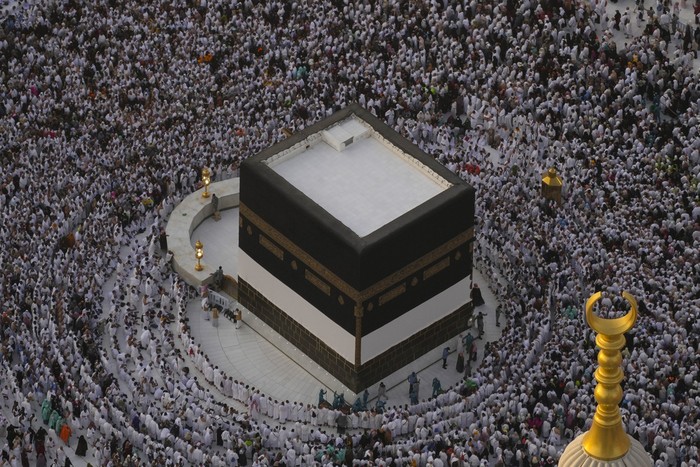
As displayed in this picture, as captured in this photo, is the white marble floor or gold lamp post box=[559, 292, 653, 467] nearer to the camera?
gold lamp post box=[559, 292, 653, 467]

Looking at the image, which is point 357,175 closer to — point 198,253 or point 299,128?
point 198,253

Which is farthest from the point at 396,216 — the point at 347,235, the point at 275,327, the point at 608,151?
the point at 608,151

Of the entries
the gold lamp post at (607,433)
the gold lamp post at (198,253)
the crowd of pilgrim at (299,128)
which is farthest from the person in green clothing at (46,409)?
the gold lamp post at (607,433)

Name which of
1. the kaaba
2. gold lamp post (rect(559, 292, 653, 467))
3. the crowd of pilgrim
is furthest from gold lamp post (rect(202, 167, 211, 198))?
gold lamp post (rect(559, 292, 653, 467))

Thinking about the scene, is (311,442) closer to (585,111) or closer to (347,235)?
(347,235)

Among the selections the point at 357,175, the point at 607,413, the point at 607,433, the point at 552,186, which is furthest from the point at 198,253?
the point at 607,433

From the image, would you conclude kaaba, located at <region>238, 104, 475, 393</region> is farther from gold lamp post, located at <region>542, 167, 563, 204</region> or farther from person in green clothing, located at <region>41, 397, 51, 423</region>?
person in green clothing, located at <region>41, 397, 51, 423</region>
